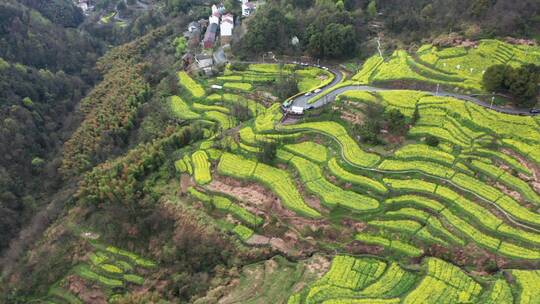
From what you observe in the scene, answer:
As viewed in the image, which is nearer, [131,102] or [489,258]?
[489,258]

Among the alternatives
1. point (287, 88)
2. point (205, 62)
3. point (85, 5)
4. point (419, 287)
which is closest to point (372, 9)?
point (287, 88)

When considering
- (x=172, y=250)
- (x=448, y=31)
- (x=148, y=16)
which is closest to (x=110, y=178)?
(x=172, y=250)

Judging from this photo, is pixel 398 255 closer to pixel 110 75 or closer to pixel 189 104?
pixel 189 104

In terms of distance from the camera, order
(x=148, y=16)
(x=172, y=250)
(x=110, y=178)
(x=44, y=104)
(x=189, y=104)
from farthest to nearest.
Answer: (x=148, y=16) → (x=44, y=104) → (x=189, y=104) → (x=110, y=178) → (x=172, y=250)

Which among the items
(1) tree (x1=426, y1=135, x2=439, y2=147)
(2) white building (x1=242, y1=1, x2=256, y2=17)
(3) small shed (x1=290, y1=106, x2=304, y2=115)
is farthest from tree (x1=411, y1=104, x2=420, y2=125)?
(2) white building (x1=242, y1=1, x2=256, y2=17)

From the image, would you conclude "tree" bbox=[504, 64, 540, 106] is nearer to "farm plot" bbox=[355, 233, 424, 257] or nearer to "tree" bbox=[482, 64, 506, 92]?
"tree" bbox=[482, 64, 506, 92]

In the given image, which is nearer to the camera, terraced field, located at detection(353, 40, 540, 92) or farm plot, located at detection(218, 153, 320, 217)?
farm plot, located at detection(218, 153, 320, 217)

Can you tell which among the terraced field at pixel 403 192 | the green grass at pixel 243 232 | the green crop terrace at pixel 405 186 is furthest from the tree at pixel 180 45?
the green grass at pixel 243 232
